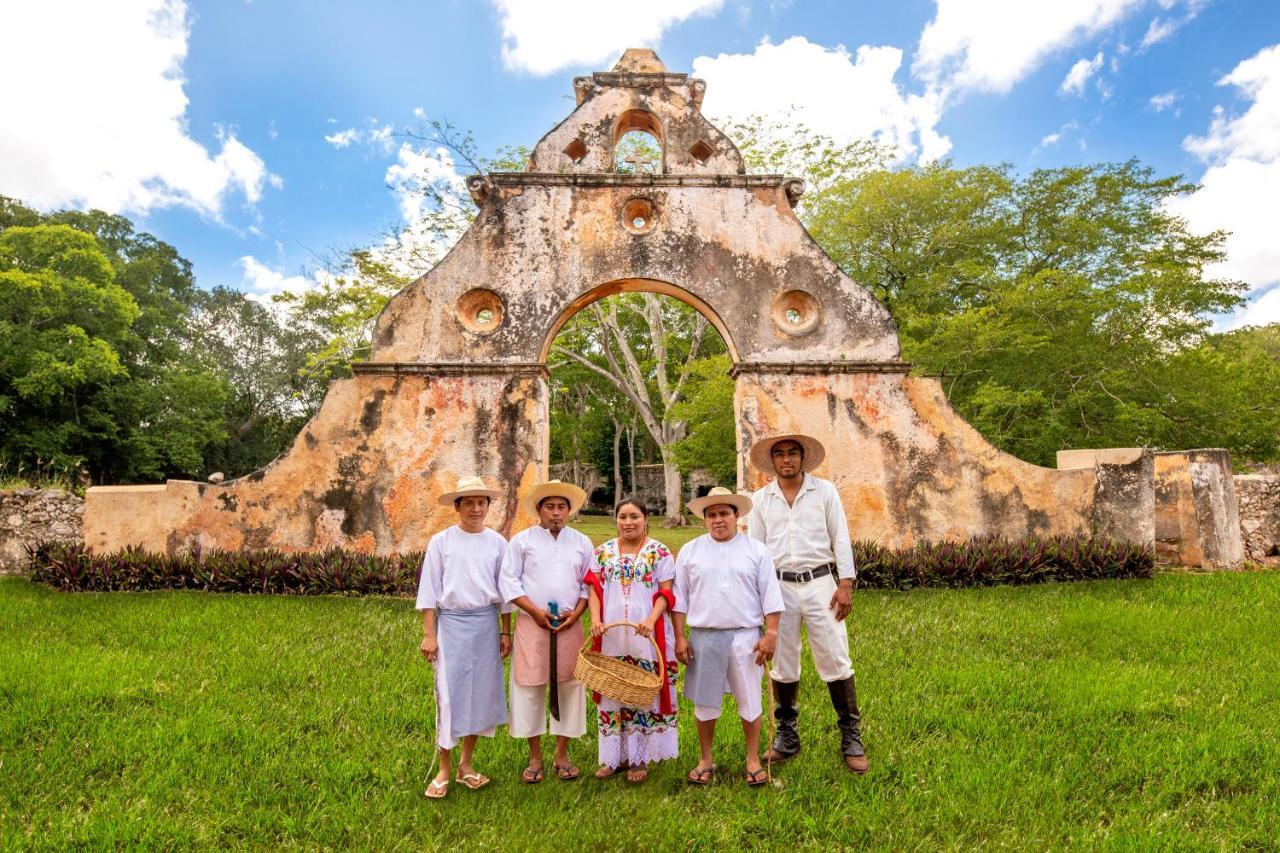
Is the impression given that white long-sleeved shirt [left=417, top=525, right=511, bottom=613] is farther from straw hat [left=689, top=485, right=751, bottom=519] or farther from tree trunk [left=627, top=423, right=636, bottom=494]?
tree trunk [left=627, top=423, right=636, bottom=494]

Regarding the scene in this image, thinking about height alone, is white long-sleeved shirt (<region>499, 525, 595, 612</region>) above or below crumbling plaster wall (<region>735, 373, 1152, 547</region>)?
below

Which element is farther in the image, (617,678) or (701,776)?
(701,776)

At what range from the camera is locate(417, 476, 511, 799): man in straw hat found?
3479 mm

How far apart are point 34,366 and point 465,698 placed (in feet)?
76.3

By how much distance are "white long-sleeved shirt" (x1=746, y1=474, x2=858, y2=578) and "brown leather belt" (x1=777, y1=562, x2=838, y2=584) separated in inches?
0.8

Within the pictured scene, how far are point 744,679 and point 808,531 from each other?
2.81ft

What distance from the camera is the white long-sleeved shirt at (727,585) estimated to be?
3527mm

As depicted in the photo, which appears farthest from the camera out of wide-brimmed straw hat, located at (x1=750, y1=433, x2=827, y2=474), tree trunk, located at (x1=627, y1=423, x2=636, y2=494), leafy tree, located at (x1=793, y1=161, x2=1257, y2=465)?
tree trunk, located at (x1=627, y1=423, x2=636, y2=494)

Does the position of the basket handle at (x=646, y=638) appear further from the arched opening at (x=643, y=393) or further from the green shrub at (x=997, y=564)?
the arched opening at (x=643, y=393)

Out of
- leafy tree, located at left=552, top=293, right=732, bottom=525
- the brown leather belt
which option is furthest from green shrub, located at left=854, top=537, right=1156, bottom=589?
leafy tree, located at left=552, top=293, right=732, bottom=525

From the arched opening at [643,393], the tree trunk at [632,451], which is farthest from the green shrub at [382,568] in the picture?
the tree trunk at [632,451]

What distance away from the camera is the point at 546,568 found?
11.9ft

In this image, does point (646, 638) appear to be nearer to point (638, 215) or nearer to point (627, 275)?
point (627, 275)

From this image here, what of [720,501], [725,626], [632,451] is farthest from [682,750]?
[632,451]
